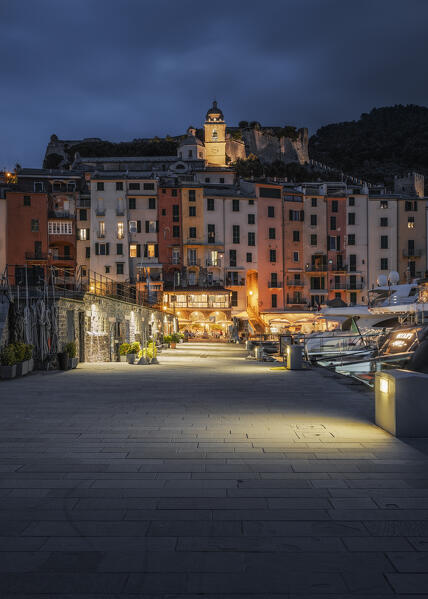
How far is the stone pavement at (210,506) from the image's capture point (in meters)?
3.25

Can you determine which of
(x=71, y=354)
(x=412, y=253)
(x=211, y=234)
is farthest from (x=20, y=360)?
(x=412, y=253)

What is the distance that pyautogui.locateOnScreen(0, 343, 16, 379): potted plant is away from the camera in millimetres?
15898

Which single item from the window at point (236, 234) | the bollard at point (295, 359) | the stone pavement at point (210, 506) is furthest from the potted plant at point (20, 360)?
the window at point (236, 234)

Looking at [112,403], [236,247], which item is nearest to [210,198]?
[236,247]

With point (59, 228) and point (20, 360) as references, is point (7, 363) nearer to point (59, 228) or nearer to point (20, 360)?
point (20, 360)

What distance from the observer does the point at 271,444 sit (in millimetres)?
7004

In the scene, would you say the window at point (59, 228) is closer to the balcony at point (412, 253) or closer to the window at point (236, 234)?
the window at point (236, 234)

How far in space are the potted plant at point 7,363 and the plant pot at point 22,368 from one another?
0.31m

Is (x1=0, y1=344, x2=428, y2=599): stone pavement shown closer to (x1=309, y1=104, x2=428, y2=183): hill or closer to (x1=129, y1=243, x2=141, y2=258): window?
(x1=129, y1=243, x2=141, y2=258): window

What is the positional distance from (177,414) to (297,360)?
10.2 metres

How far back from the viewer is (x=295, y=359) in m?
19.0

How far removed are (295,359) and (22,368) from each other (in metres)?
8.69

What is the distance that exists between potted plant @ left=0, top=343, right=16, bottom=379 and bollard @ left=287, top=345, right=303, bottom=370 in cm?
880

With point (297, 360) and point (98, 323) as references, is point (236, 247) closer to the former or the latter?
point (98, 323)
